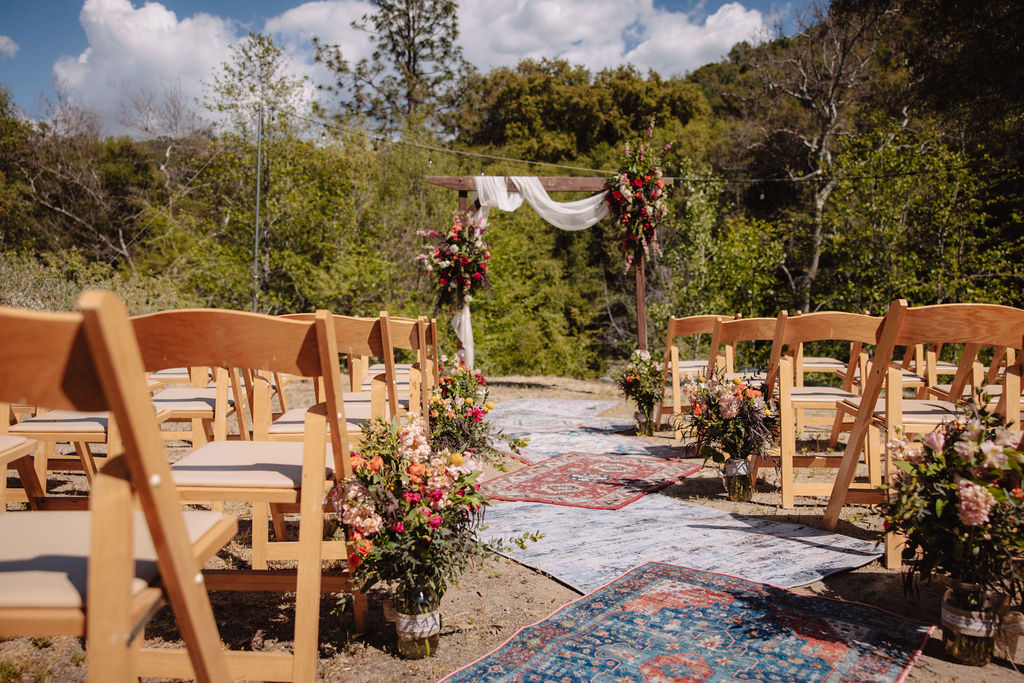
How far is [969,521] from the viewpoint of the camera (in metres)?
1.82

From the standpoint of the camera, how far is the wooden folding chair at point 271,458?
1.29 metres

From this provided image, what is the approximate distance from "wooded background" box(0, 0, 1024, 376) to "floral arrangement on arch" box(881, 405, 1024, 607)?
7.37m

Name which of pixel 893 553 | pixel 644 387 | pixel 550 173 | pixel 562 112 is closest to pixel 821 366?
pixel 644 387

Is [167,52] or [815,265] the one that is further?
[167,52]

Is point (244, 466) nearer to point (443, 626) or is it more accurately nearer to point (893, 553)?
point (443, 626)

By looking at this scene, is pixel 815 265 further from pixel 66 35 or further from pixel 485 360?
pixel 66 35

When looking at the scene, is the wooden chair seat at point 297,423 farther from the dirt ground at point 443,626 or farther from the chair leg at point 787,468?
the chair leg at point 787,468

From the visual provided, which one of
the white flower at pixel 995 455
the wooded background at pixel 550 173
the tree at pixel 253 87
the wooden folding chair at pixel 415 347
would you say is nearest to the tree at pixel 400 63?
the wooded background at pixel 550 173

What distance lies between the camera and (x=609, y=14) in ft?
102

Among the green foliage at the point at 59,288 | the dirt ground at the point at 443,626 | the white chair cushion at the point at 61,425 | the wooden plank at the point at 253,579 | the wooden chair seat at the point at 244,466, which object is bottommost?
the dirt ground at the point at 443,626

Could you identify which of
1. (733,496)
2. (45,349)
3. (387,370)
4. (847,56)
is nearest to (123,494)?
(45,349)

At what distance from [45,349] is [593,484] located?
3506mm

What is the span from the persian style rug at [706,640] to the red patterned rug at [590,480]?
4.20 feet

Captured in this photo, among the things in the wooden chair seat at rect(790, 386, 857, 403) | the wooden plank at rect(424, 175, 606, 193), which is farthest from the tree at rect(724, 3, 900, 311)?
the wooden chair seat at rect(790, 386, 857, 403)
